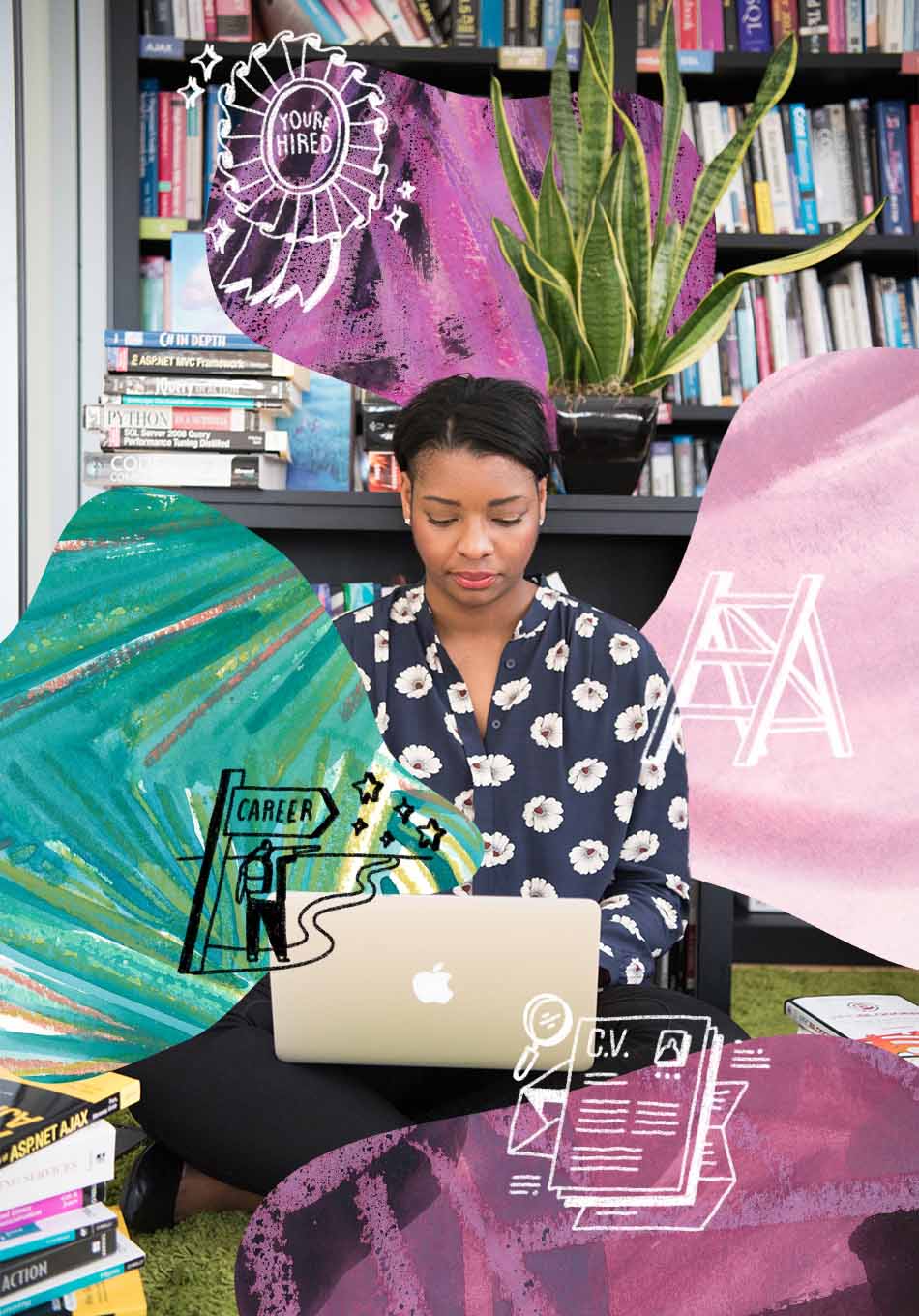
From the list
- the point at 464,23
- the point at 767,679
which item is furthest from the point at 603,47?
the point at 464,23

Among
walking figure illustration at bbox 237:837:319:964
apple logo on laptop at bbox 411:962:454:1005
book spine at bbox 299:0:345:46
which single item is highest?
book spine at bbox 299:0:345:46

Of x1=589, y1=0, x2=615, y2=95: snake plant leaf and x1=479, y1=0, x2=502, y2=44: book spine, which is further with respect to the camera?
x1=479, y1=0, x2=502, y2=44: book spine

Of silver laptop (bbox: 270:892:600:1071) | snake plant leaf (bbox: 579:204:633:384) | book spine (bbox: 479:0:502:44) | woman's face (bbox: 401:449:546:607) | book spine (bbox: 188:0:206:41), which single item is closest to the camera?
silver laptop (bbox: 270:892:600:1071)

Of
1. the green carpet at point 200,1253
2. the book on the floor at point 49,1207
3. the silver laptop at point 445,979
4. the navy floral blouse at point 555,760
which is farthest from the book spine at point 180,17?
the book on the floor at point 49,1207

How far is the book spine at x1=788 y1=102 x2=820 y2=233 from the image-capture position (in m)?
2.25

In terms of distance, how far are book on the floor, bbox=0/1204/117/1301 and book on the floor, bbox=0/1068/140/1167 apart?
7 cm

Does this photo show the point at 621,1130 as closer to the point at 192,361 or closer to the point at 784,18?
the point at 192,361

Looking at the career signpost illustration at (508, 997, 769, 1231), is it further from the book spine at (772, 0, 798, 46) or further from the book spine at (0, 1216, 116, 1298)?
the book spine at (772, 0, 798, 46)

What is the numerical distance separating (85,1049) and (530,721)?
1.83ft

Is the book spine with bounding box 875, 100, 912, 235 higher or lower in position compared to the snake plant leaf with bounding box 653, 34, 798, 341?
higher

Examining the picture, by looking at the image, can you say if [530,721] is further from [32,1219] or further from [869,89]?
[869,89]

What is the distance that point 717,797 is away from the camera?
4.33 feet

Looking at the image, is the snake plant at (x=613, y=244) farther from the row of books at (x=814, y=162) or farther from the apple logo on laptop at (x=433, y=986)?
the row of books at (x=814, y=162)

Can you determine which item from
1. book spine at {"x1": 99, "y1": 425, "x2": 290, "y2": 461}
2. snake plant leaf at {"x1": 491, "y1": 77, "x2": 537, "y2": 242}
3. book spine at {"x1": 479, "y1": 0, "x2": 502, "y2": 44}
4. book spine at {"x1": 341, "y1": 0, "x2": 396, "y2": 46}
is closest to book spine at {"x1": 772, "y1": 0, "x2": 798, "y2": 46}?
book spine at {"x1": 479, "y1": 0, "x2": 502, "y2": 44}
